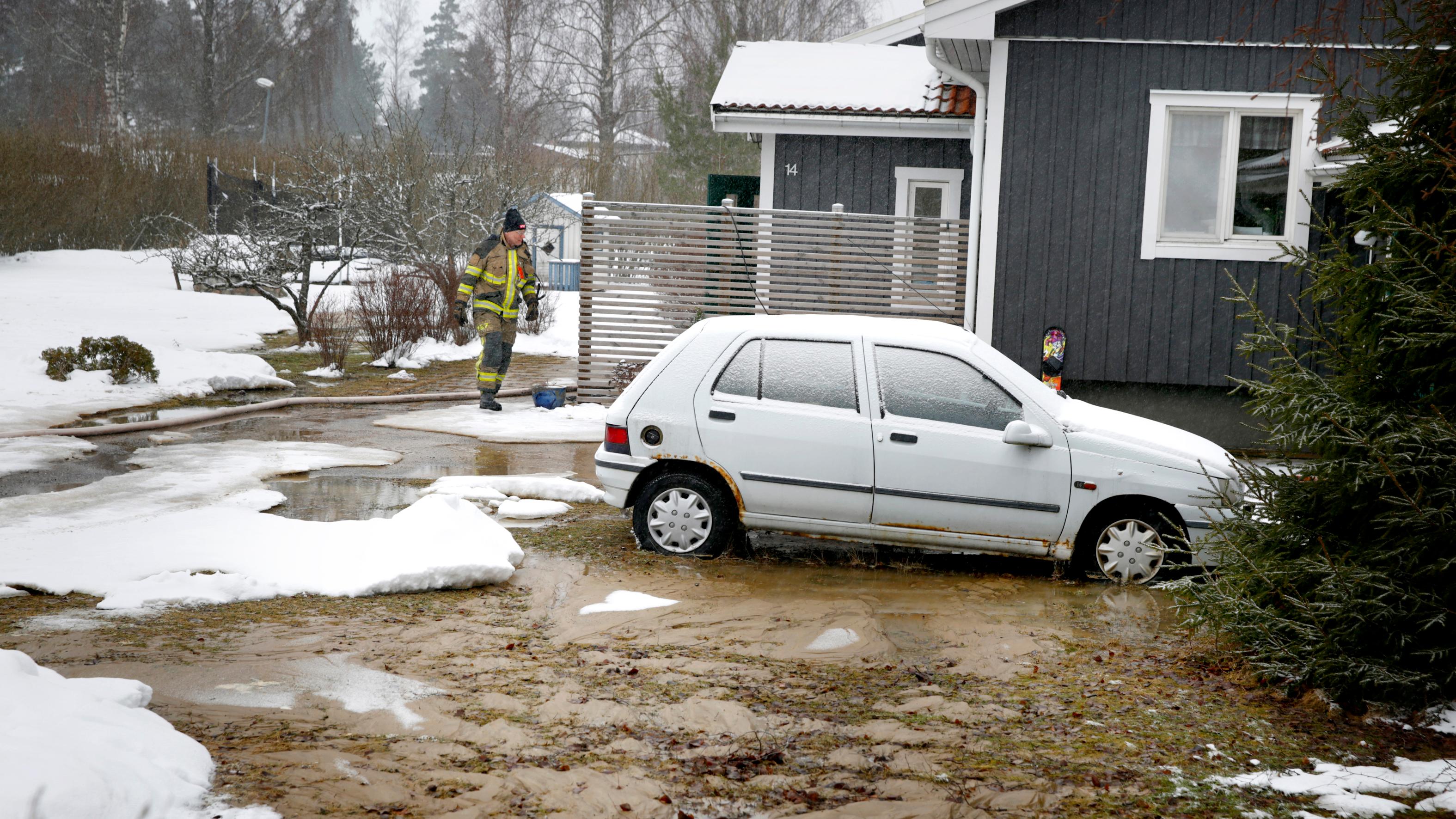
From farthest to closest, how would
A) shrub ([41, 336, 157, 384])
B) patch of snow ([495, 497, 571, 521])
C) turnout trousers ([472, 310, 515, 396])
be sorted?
shrub ([41, 336, 157, 384]), turnout trousers ([472, 310, 515, 396]), patch of snow ([495, 497, 571, 521])

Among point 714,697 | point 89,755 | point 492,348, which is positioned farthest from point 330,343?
point 89,755

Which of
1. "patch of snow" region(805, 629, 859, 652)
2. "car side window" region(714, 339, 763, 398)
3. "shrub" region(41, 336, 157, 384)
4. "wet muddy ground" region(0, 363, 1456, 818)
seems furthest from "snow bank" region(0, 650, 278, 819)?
"shrub" region(41, 336, 157, 384)

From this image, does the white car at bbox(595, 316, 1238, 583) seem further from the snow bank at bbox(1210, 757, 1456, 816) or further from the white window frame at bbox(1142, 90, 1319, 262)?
the white window frame at bbox(1142, 90, 1319, 262)

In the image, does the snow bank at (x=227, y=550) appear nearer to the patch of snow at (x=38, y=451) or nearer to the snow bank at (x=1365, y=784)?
the patch of snow at (x=38, y=451)

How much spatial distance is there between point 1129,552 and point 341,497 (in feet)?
17.9

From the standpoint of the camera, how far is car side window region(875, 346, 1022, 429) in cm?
701

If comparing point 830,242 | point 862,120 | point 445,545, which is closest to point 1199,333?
point 830,242

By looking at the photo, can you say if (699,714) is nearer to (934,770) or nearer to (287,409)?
(934,770)

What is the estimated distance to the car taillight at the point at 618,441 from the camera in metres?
7.24

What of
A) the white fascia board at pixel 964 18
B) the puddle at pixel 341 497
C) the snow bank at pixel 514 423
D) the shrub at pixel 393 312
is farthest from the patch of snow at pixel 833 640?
the shrub at pixel 393 312

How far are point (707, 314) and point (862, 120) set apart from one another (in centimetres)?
337

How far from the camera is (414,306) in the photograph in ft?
58.6

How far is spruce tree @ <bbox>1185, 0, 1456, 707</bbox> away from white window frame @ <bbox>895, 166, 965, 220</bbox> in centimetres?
987

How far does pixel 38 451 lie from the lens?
32.3 feet
